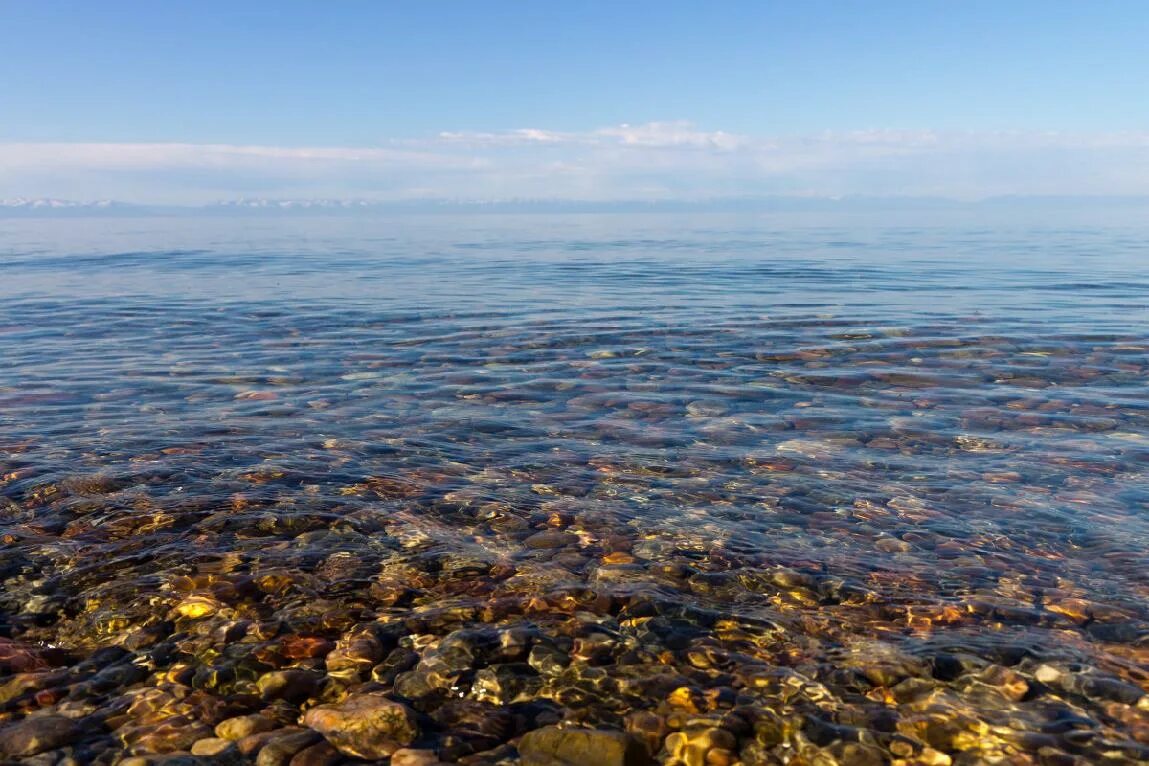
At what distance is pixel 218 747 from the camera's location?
4.83 meters

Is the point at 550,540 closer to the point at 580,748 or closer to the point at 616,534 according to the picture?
the point at 616,534

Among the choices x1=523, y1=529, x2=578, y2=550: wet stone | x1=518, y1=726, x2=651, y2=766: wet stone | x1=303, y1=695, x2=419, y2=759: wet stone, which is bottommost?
A: x1=518, y1=726, x2=651, y2=766: wet stone

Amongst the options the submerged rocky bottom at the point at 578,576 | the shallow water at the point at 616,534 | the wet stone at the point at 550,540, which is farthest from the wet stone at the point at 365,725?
the wet stone at the point at 550,540

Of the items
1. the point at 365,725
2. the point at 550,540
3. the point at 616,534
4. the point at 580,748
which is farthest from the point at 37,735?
the point at 616,534

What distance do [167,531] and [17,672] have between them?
2483 millimetres

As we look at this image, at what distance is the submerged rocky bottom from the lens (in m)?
5.04

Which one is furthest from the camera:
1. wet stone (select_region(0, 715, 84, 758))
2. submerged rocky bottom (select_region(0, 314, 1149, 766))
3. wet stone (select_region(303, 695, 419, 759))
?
submerged rocky bottom (select_region(0, 314, 1149, 766))

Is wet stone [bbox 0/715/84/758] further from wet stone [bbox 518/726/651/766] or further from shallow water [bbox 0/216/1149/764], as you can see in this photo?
wet stone [bbox 518/726/651/766]

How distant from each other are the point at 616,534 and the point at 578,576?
99 cm

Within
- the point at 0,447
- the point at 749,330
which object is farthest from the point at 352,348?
the point at 749,330

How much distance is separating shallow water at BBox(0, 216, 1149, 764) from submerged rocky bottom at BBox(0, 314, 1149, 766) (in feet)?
0.12

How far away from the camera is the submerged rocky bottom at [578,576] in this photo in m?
5.04

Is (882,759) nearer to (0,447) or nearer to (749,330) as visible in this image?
(0,447)

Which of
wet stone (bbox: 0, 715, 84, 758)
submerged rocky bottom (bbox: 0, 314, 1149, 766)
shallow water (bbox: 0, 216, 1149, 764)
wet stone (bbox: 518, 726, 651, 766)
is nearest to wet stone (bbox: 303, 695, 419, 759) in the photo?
submerged rocky bottom (bbox: 0, 314, 1149, 766)
